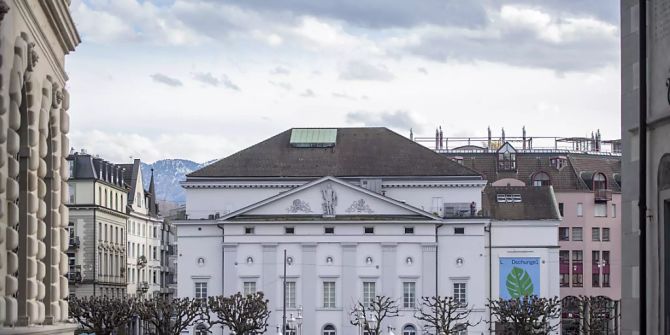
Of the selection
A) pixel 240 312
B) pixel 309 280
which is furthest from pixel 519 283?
pixel 240 312

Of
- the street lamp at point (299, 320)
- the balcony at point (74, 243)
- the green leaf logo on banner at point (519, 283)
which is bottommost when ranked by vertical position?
the street lamp at point (299, 320)

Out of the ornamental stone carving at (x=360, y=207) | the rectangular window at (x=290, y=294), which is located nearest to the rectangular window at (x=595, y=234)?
the ornamental stone carving at (x=360, y=207)

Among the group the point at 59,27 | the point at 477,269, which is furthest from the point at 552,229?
the point at 59,27

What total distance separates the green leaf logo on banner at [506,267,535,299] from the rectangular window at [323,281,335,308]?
1231cm

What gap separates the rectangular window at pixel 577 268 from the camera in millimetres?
129500

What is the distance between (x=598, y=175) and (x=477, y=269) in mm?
25275

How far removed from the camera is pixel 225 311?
97.1 m

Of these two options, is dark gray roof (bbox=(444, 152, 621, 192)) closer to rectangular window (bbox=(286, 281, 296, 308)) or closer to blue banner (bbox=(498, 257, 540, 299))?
blue banner (bbox=(498, 257, 540, 299))

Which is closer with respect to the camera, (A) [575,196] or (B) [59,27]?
(B) [59,27]

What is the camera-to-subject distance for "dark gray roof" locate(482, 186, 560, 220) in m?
120

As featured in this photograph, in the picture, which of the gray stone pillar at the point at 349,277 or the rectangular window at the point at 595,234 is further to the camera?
the rectangular window at the point at 595,234

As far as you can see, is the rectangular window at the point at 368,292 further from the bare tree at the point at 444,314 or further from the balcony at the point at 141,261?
the balcony at the point at 141,261

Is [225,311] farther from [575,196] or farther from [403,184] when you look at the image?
[575,196]

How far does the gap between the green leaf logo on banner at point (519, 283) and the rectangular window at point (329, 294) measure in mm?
12310
